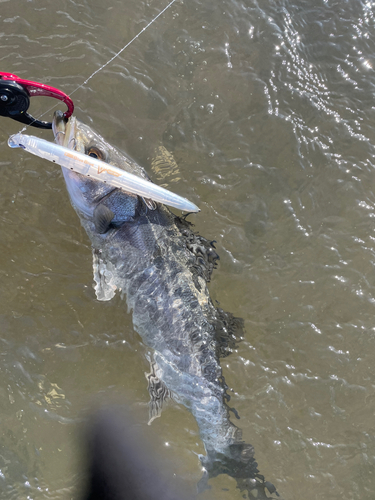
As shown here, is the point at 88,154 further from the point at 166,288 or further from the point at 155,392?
the point at 155,392

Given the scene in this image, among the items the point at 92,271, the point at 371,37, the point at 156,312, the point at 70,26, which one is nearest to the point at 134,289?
the point at 156,312

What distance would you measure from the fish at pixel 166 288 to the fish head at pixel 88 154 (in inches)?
0.5

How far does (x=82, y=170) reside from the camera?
438cm

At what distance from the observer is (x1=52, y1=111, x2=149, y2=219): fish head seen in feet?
15.3

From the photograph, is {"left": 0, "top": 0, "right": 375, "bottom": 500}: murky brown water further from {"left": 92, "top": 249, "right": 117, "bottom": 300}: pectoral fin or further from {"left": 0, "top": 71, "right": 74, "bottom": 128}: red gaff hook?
{"left": 0, "top": 71, "right": 74, "bottom": 128}: red gaff hook

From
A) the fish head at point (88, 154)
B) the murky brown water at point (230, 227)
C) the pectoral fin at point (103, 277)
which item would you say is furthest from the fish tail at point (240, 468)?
the fish head at point (88, 154)

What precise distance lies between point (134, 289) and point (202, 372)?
1.30 meters

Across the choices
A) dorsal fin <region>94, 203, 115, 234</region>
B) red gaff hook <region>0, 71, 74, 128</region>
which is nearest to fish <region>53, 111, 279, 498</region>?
dorsal fin <region>94, 203, 115, 234</region>

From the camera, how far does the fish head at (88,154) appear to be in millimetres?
4652

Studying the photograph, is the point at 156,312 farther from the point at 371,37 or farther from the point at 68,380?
the point at 371,37

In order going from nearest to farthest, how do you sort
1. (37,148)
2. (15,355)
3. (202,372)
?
(37,148), (202,372), (15,355)

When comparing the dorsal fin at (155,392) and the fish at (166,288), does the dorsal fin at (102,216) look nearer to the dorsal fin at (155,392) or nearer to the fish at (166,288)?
the fish at (166,288)

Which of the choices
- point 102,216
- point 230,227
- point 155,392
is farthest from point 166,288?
point 230,227

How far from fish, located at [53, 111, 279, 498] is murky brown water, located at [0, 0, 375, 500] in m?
0.56
